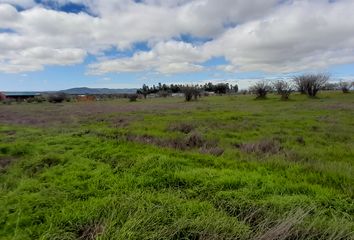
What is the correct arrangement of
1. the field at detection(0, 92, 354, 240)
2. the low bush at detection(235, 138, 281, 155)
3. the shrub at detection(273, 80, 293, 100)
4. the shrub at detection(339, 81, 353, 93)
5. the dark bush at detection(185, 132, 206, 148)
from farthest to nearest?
the shrub at detection(339, 81, 353, 93)
the shrub at detection(273, 80, 293, 100)
the dark bush at detection(185, 132, 206, 148)
the low bush at detection(235, 138, 281, 155)
the field at detection(0, 92, 354, 240)

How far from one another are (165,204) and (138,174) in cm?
188

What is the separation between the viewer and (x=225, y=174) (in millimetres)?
6309

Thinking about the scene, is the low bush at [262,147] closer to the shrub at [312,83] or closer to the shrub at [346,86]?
the shrub at [312,83]

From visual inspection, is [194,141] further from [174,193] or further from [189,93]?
[189,93]

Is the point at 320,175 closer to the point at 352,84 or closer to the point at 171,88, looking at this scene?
the point at 352,84

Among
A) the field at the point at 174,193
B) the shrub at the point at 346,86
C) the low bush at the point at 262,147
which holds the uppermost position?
the shrub at the point at 346,86

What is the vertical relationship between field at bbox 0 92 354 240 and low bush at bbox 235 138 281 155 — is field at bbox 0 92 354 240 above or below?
above

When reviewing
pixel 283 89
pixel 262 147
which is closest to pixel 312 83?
pixel 283 89

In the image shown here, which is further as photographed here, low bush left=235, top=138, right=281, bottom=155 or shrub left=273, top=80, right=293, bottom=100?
shrub left=273, top=80, right=293, bottom=100

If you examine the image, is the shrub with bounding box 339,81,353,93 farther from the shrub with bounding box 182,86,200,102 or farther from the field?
the field

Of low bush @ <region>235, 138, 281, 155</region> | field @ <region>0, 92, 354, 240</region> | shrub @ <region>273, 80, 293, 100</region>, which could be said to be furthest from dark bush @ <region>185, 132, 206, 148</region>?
shrub @ <region>273, 80, 293, 100</region>

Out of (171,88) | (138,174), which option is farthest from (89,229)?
(171,88)

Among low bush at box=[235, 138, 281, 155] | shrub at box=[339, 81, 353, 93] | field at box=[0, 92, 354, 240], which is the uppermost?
shrub at box=[339, 81, 353, 93]

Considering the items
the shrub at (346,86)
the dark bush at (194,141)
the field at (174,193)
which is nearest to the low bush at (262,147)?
the field at (174,193)
